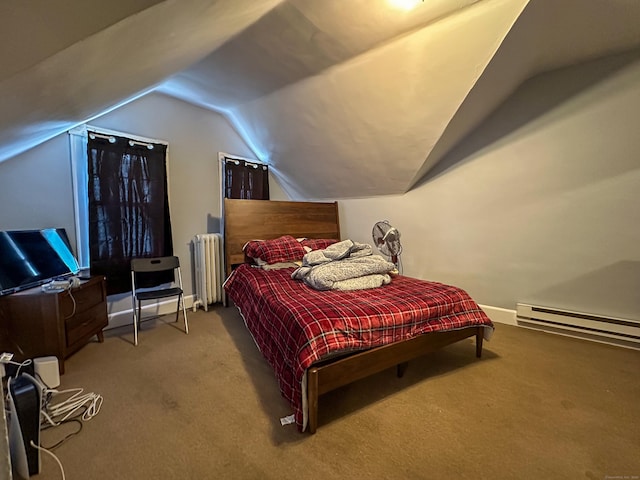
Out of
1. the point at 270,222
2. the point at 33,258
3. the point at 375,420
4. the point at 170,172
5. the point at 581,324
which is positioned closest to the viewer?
the point at 375,420

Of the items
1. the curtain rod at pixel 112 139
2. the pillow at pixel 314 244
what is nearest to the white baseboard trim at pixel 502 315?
the pillow at pixel 314 244

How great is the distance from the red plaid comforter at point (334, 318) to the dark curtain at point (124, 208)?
1.37 meters

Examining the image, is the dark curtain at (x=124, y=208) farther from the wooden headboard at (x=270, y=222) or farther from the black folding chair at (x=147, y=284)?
the wooden headboard at (x=270, y=222)

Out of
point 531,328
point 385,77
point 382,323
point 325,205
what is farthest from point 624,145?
point 325,205

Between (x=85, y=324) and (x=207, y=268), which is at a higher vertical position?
(x=207, y=268)

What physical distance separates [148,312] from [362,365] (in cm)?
256

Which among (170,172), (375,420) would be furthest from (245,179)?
(375,420)

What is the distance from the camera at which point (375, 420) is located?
1.53 meters

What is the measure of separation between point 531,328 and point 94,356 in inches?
148

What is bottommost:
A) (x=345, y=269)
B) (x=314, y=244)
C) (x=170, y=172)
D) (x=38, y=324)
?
(x=38, y=324)

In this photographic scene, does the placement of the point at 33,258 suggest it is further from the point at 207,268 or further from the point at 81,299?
the point at 207,268

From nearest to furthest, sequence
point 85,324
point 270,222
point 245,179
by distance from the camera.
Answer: point 85,324
point 270,222
point 245,179

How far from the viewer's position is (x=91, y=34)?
0.98 m

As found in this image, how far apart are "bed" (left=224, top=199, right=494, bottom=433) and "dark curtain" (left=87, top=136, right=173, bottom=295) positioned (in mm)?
1171
